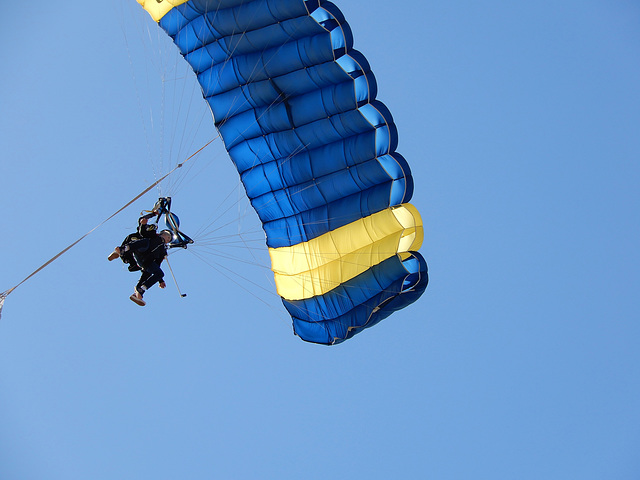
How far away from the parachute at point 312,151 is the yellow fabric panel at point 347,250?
0.01 m

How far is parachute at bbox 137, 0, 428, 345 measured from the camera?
312 inches

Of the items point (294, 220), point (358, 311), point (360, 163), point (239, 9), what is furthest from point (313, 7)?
point (358, 311)

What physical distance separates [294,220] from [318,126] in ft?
4.20

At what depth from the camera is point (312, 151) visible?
8289mm

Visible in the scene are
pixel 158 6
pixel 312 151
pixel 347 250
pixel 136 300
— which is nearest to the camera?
pixel 136 300

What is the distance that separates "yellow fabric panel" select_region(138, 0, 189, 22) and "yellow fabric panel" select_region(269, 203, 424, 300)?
3.43 metres

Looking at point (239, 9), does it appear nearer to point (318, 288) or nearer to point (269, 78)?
point (269, 78)

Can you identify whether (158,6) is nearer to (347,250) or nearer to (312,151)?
(312,151)

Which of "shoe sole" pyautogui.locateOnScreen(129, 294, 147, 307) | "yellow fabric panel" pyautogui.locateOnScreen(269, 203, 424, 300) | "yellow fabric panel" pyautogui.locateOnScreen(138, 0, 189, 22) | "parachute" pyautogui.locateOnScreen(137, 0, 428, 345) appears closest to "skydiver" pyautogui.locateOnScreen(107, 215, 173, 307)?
"shoe sole" pyautogui.locateOnScreen(129, 294, 147, 307)

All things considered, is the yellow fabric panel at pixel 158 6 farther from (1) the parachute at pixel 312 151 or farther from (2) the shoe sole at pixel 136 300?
(2) the shoe sole at pixel 136 300

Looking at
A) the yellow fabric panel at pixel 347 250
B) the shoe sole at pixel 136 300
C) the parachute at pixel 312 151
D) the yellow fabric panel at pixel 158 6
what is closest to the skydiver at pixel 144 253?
the shoe sole at pixel 136 300

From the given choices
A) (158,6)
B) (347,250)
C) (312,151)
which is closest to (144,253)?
(312,151)

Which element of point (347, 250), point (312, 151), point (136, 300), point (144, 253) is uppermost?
point (312, 151)

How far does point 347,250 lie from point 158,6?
4035mm
